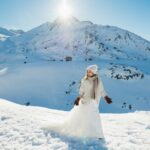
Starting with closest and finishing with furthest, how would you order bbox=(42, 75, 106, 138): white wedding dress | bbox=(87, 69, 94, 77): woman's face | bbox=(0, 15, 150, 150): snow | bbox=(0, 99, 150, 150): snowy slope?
bbox=(0, 99, 150, 150): snowy slope
bbox=(0, 15, 150, 150): snow
bbox=(42, 75, 106, 138): white wedding dress
bbox=(87, 69, 94, 77): woman's face

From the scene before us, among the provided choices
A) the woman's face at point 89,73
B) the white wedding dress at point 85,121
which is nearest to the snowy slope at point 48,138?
the white wedding dress at point 85,121

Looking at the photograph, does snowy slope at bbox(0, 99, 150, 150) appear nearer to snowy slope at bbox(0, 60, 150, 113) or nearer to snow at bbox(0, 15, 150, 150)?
snow at bbox(0, 15, 150, 150)

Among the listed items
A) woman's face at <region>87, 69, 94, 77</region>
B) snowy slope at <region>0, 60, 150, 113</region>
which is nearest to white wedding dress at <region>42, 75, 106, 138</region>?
woman's face at <region>87, 69, 94, 77</region>

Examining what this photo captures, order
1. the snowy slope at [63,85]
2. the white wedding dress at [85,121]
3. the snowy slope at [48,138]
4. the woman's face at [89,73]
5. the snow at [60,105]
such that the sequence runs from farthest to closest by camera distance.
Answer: the snowy slope at [63,85] < the woman's face at [89,73] < the white wedding dress at [85,121] < the snow at [60,105] < the snowy slope at [48,138]

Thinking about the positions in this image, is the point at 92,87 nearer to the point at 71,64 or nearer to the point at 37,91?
the point at 37,91

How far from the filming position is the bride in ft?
34.2

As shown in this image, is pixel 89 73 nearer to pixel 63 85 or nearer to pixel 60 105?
pixel 60 105

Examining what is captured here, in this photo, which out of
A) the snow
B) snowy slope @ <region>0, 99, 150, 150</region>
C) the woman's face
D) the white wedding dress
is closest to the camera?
snowy slope @ <region>0, 99, 150, 150</region>

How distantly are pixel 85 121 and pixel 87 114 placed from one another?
232 mm

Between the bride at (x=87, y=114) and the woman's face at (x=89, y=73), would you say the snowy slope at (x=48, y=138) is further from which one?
the woman's face at (x=89, y=73)

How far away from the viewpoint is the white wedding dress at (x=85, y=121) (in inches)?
410

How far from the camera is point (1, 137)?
10055mm

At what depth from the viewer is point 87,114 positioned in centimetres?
1054

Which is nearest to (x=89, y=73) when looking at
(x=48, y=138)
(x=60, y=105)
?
(x=48, y=138)
